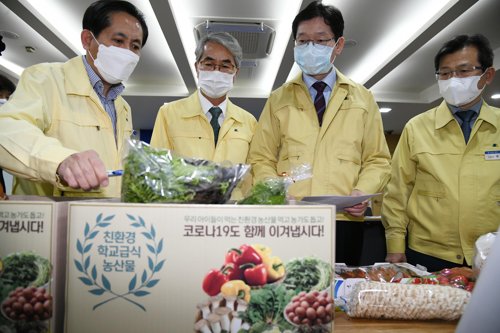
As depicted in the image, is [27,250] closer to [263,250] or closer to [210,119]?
[263,250]

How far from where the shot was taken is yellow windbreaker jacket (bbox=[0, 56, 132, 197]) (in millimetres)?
859

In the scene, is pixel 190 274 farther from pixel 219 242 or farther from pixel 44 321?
pixel 44 321

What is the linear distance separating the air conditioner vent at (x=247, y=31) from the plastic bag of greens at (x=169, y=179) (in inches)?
161

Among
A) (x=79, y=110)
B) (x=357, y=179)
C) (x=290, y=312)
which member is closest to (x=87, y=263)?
(x=290, y=312)

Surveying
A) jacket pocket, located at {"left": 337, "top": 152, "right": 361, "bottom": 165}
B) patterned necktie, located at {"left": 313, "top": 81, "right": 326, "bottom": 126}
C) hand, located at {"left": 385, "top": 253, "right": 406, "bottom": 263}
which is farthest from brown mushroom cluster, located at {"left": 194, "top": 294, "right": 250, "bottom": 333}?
hand, located at {"left": 385, "top": 253, "right": 406, "bottom": 263}

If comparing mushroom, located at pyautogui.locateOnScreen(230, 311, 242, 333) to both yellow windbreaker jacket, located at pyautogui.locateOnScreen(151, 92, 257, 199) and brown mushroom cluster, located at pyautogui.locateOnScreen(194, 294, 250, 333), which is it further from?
yellow windbreaker jacket, located at pyautogui.locateOnScreen(151, 92, 257, 199)

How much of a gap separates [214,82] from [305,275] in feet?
5.02

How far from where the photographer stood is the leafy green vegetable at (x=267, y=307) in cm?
60

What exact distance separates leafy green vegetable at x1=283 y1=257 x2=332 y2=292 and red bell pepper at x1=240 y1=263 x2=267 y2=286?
40mm

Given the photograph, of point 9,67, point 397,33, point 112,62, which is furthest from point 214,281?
point 9,67

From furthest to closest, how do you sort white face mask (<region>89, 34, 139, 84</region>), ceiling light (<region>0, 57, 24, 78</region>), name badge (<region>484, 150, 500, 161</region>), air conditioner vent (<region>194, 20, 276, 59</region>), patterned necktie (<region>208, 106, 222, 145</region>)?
ceiling light (<region>0, 57, 24, 78</region>)
air conditioner vent (<region>194, 20, 276, 59</region>)
patterned necktie (<region>208, 106, 222, 145</region>)
name badge (<region>484, 150, 500, 161</region>)
white face mask (<region>89, 34, 139, 84</region>)

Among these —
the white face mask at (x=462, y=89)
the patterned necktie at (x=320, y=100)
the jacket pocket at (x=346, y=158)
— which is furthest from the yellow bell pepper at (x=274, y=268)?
the white face mask at (x=462, y=89)

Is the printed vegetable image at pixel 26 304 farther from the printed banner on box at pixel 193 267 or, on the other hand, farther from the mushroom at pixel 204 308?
the mushroom at pixel 204 308

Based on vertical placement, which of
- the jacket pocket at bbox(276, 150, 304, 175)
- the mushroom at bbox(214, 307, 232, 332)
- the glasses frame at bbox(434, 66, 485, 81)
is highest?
the glasses frame at bbox(434, 66, 485, 81)
